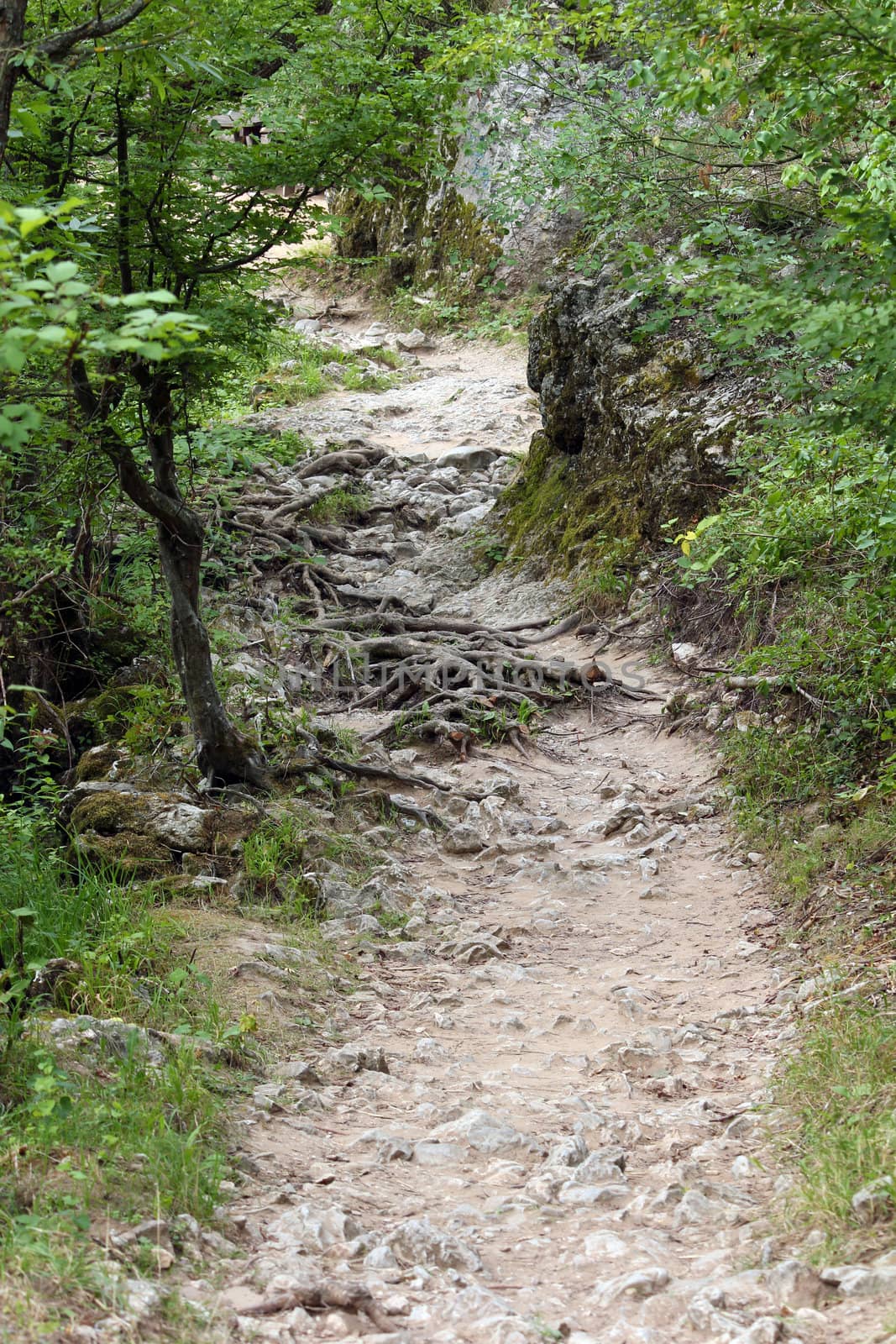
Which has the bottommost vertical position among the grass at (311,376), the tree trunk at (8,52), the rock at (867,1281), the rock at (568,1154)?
the rock at (568,1154)

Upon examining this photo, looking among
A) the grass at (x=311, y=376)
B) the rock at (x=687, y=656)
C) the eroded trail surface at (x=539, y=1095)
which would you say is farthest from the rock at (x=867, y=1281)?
the grass at (x=311, y=376)

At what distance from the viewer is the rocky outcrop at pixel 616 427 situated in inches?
363

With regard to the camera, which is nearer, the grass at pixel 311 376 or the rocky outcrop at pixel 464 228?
the rocky outcrop at pixel 464 228

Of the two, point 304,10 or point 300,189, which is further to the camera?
point 300,189

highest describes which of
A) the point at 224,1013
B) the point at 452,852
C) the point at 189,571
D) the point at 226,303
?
the point at 226,303

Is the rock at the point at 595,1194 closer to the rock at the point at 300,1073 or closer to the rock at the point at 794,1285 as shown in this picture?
the rock at the point at 794,1285

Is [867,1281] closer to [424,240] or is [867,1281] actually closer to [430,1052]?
[430,1052]

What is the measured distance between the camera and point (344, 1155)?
11.0 feet

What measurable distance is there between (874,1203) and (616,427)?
8749 millimetres

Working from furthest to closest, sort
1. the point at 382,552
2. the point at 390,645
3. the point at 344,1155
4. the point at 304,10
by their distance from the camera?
the point at 382,552 → the point at 390,645 → the point at 304,10 → the point at 344,1155

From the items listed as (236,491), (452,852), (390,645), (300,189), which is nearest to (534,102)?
(236,491)

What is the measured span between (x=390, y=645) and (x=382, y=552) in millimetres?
3508

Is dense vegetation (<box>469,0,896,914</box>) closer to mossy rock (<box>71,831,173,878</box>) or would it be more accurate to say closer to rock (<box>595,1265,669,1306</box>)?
rock (<box>595,1265,669,1306</box>)

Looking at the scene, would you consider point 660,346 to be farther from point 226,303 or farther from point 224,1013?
point 224,1013
